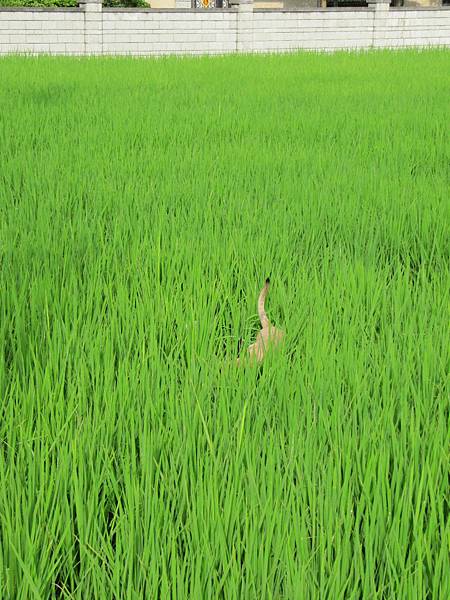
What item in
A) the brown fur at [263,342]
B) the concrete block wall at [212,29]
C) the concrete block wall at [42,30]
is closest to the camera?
the brown fur at [263,342]

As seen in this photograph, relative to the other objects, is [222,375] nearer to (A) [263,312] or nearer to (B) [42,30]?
(A) [263,312]

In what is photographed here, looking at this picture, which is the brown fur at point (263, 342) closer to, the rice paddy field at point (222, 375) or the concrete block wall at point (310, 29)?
the rice paddy field at point (222, 375)

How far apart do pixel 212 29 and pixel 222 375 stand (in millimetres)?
15704

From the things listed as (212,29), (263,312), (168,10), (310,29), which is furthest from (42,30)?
(263,312)

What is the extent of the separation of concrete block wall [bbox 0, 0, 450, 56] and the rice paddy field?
37.7 ft

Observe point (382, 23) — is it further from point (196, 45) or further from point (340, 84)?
point (340, 84)

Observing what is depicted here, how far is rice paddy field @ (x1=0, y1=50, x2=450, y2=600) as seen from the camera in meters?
1.06

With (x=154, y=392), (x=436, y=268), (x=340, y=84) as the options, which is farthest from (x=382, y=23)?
(x=154, y=392)

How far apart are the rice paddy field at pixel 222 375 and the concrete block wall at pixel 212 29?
11.5 meters

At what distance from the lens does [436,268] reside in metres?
2.52

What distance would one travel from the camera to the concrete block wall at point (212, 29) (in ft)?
50.4

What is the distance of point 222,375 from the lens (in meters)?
1.58

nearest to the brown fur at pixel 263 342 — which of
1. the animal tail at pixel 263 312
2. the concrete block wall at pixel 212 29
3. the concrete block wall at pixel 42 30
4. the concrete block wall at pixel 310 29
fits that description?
the animal tail at pixel 263 312

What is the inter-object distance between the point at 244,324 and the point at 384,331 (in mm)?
339
